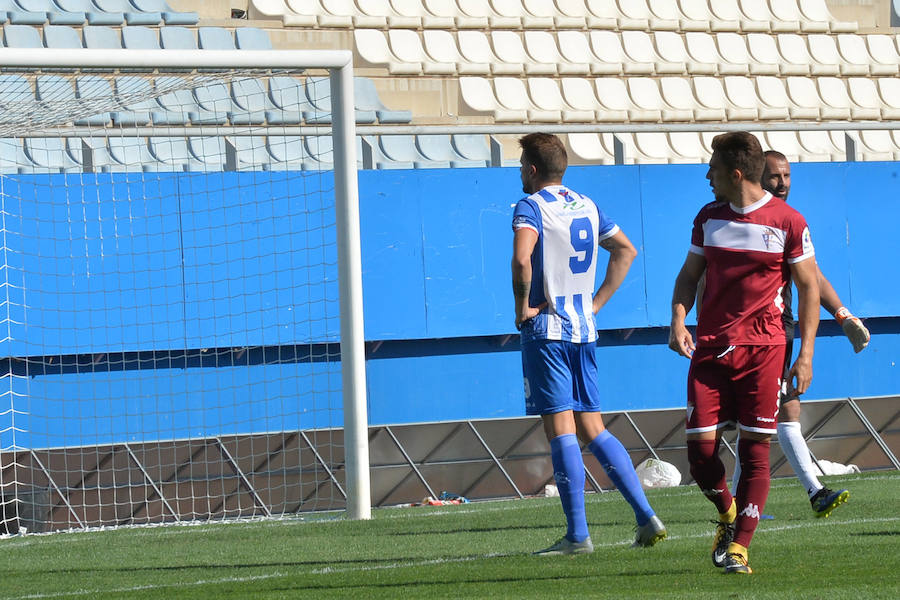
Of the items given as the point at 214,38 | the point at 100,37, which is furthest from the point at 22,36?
the point at 214,38

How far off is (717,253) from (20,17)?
11.6 m

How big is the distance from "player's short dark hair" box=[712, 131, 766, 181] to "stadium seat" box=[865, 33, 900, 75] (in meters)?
17.0

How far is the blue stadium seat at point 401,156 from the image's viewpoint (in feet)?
42.5

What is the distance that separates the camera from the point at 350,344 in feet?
27.9

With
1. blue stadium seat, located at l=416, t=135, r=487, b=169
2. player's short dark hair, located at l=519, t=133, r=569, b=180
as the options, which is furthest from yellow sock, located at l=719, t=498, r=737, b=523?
blue stadium seat, located at l=416, t=135, r=487, b=169

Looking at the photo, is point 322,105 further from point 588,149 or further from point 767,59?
point 767,59

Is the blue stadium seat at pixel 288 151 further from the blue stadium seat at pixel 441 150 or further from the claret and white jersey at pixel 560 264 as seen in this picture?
the claret and white jersey at pixel 560 264

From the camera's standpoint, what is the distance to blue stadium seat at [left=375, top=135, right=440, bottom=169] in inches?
510

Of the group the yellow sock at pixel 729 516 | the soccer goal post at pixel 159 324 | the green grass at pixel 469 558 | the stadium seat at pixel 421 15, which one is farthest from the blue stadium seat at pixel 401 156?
the yellow sock at pixel 729 516

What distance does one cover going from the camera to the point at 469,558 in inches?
234

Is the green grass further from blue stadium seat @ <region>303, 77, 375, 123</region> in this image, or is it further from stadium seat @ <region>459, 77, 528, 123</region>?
stadium seat @ <region>459, 77, 528, 123</region>

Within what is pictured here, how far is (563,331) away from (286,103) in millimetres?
9724

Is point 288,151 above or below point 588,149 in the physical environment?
below

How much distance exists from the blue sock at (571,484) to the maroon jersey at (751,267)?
957 millimetres
